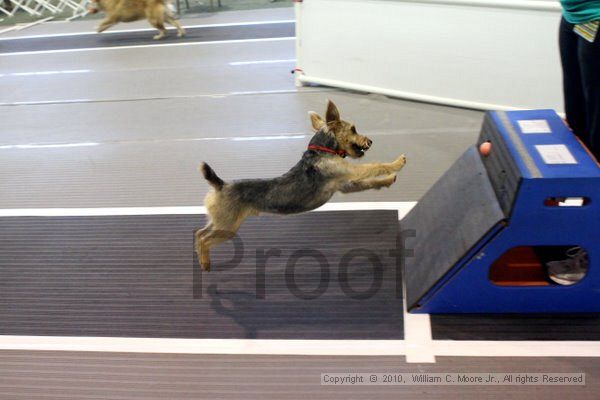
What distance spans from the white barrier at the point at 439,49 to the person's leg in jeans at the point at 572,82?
1.66 meters

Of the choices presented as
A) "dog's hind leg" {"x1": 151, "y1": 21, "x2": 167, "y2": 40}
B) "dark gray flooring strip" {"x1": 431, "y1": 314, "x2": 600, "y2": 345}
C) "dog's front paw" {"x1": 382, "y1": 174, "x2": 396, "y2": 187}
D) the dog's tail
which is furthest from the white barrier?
"dog's hind leg" {"x1": 151, "y1": 21, "x2": 167, "y2": 40}

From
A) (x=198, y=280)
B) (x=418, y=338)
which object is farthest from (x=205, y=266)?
(x=418, y=338)

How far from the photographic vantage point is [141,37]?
7129 mm

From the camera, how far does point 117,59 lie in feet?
20.2

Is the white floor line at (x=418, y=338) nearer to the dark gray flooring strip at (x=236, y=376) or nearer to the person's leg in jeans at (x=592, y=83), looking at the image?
the dark gray flooring strip at (x=236, y=376)

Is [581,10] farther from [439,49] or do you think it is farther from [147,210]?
[147,210]

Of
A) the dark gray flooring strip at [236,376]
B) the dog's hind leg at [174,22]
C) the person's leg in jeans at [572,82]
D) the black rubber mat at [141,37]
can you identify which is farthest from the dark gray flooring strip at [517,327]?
the dog's hind leg at [174,22]

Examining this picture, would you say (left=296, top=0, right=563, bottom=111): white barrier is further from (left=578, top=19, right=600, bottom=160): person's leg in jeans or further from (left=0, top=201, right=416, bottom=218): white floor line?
(left=578, top=19, right=600, bottom=160): person's leg in jeans

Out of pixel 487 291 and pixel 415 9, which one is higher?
pixel 415 9

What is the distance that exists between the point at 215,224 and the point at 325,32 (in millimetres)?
2884

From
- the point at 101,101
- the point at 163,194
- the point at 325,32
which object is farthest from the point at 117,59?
the point at 163,194

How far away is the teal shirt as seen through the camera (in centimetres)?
174

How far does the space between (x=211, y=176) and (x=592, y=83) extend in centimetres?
159

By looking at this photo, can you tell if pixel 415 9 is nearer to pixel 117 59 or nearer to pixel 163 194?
pixel 163 194
